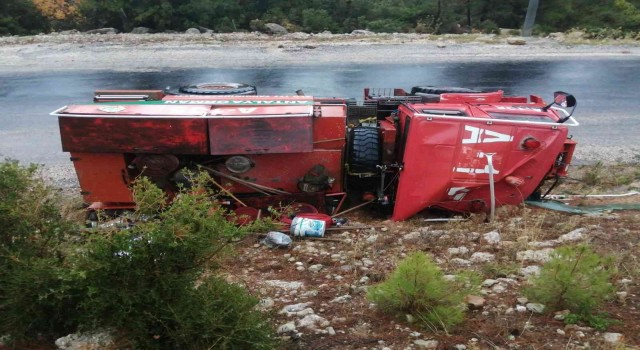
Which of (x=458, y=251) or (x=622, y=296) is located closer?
(x=622, y=296)

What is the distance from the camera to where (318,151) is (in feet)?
20.2

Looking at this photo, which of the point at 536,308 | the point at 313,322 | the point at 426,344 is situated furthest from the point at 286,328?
the point at 536,308

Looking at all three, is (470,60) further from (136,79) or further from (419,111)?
(419,111)

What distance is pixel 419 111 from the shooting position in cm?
621

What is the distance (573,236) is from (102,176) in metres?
4.85

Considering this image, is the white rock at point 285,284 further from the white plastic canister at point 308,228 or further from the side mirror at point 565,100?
the side mirror at point 565,100

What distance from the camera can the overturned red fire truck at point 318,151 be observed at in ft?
19.0

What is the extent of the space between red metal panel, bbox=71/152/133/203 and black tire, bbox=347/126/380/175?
2499 millimetres

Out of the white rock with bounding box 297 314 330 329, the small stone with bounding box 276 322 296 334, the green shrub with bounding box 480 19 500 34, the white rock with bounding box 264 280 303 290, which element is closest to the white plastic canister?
the white rock with bounding box 264 280 303 290

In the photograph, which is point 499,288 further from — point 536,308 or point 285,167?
point 285,167

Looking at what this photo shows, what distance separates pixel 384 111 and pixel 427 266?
13.4 feet

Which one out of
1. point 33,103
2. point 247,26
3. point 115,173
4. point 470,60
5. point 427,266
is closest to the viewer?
point 427,266

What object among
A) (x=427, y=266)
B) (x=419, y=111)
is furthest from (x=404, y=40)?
(x=427, y=266)

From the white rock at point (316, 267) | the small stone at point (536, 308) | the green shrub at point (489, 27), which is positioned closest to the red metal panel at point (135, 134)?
the white rock at point (316, 267)
